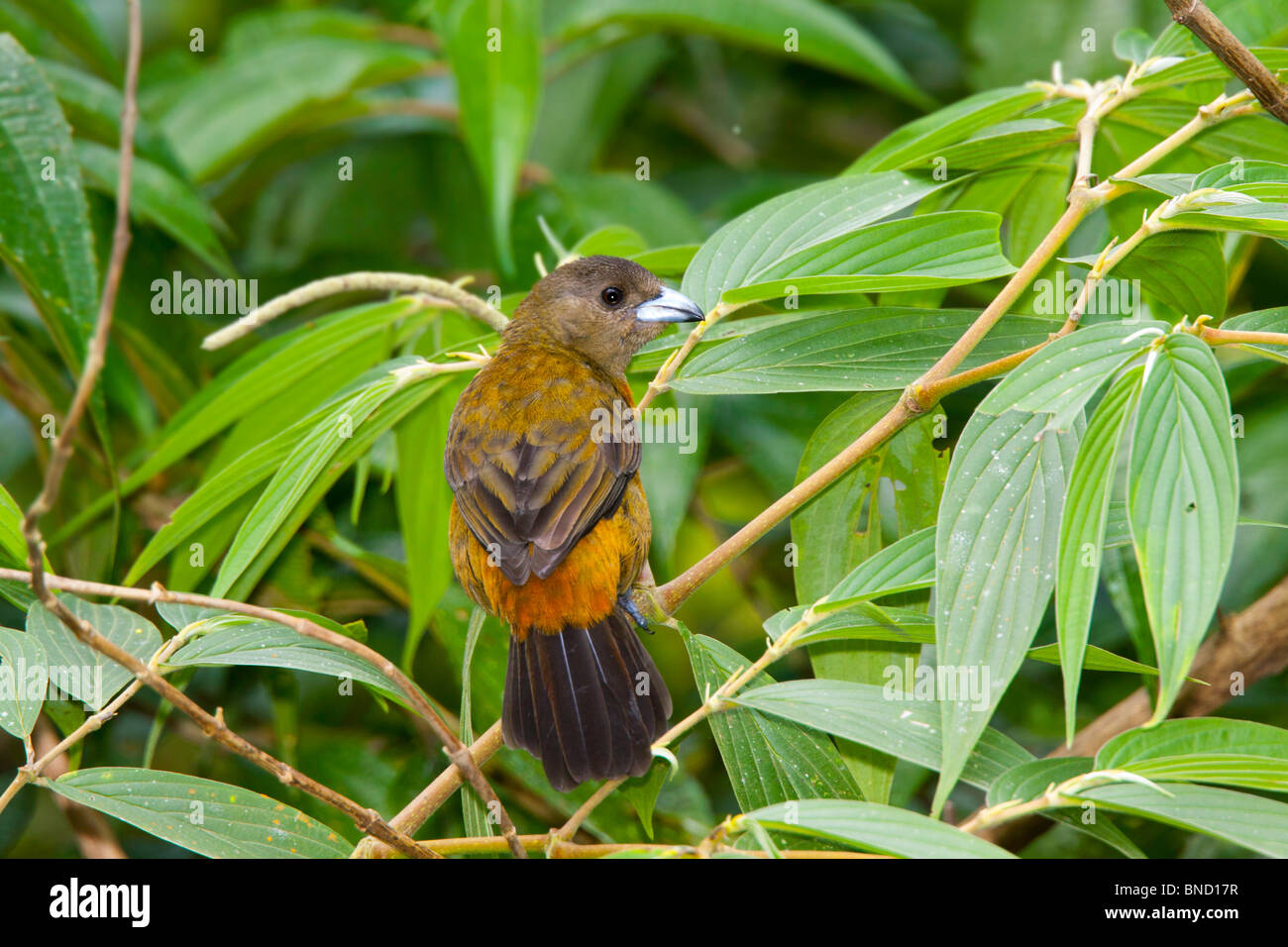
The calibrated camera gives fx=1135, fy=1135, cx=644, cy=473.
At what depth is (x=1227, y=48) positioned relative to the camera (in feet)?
5.53

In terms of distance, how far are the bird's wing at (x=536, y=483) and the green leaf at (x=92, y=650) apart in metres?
0.66

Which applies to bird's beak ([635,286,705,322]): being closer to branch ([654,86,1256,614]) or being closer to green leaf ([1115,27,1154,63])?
branch ([654,86,1256,614])

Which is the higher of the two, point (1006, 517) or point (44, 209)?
point (44, 209)

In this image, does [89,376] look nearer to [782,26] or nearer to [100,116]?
[100,116]

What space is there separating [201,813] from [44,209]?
1297mm

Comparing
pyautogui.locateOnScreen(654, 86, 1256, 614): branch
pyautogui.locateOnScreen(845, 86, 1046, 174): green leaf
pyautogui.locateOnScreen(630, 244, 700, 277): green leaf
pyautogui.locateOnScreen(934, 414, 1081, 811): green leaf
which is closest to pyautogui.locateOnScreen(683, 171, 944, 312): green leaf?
pyautogui.locateOnScreen(845, 86, 1046, 174): green leaf

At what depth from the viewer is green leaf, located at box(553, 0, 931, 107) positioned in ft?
11.4

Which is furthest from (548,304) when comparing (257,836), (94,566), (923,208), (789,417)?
(257,836)

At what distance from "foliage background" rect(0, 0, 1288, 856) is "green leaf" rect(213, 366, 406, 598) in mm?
668

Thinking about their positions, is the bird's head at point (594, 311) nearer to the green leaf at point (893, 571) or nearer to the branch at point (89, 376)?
the green leaf at point (893, 571)

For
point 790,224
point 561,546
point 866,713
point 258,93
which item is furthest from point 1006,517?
point 258,93

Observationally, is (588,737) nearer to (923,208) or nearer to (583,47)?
(923,208)

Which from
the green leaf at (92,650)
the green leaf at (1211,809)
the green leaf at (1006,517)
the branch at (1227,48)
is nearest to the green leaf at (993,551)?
the green leaf at (1006,517)
